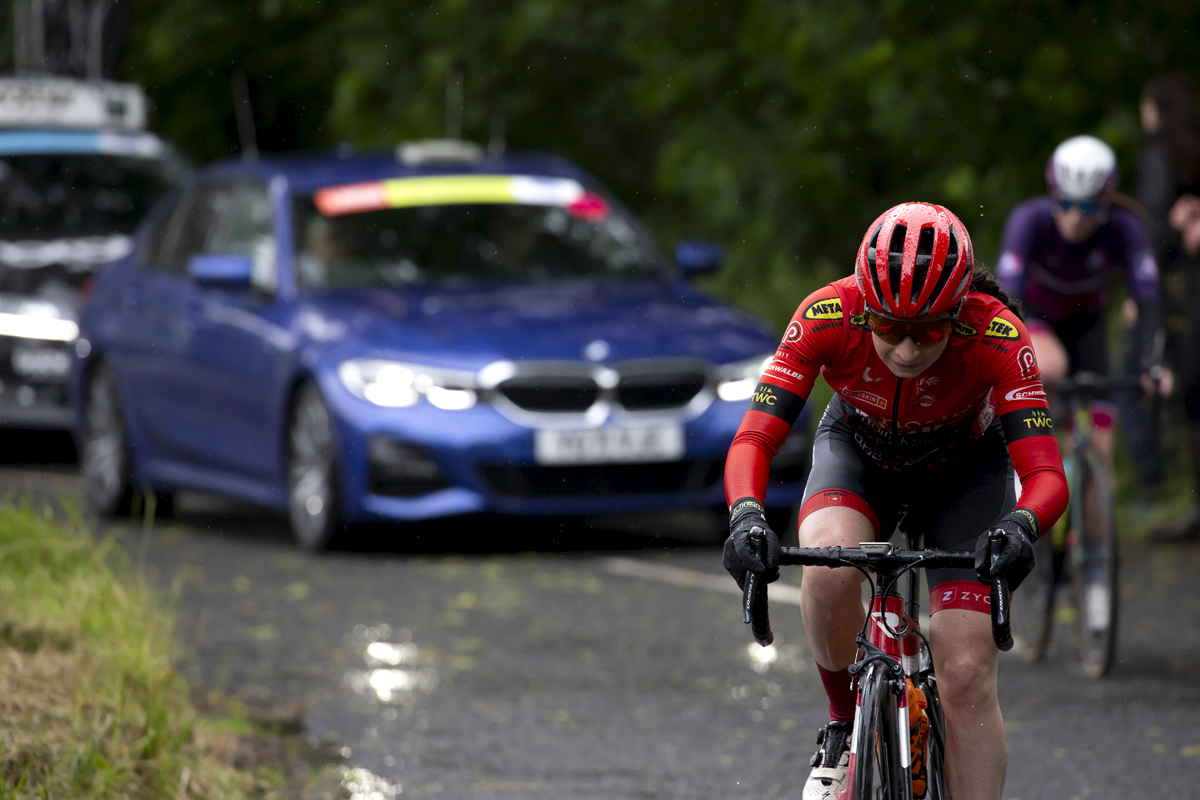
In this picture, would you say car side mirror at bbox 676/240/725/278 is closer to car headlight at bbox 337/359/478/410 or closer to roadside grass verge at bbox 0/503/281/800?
car headlight at bbox 337/359/478/410

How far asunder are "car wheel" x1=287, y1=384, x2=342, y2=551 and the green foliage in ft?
13.3

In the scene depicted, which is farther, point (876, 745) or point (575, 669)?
point (575, 669)

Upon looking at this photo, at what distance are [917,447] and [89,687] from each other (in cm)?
237

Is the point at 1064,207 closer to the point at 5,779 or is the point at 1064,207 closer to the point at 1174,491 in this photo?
the point at 1174,491

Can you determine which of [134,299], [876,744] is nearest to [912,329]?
[876,744]

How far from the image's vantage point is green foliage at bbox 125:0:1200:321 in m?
12.1

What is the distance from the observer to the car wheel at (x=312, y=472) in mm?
10133

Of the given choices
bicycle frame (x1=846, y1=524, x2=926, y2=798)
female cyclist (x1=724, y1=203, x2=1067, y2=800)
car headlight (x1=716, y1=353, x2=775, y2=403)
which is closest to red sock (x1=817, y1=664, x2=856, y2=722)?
female cyclist (x1=724, y1=203, x2=1067, y2=800)

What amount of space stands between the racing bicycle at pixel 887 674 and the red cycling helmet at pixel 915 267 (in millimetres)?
486

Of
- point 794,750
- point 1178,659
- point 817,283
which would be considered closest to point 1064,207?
point 1178,659

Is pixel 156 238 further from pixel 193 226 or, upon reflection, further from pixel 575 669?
pixel 575 669

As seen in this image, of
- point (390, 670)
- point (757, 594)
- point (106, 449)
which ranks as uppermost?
point (757, 594)

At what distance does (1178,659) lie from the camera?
7941mm

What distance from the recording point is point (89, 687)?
5.76 m
